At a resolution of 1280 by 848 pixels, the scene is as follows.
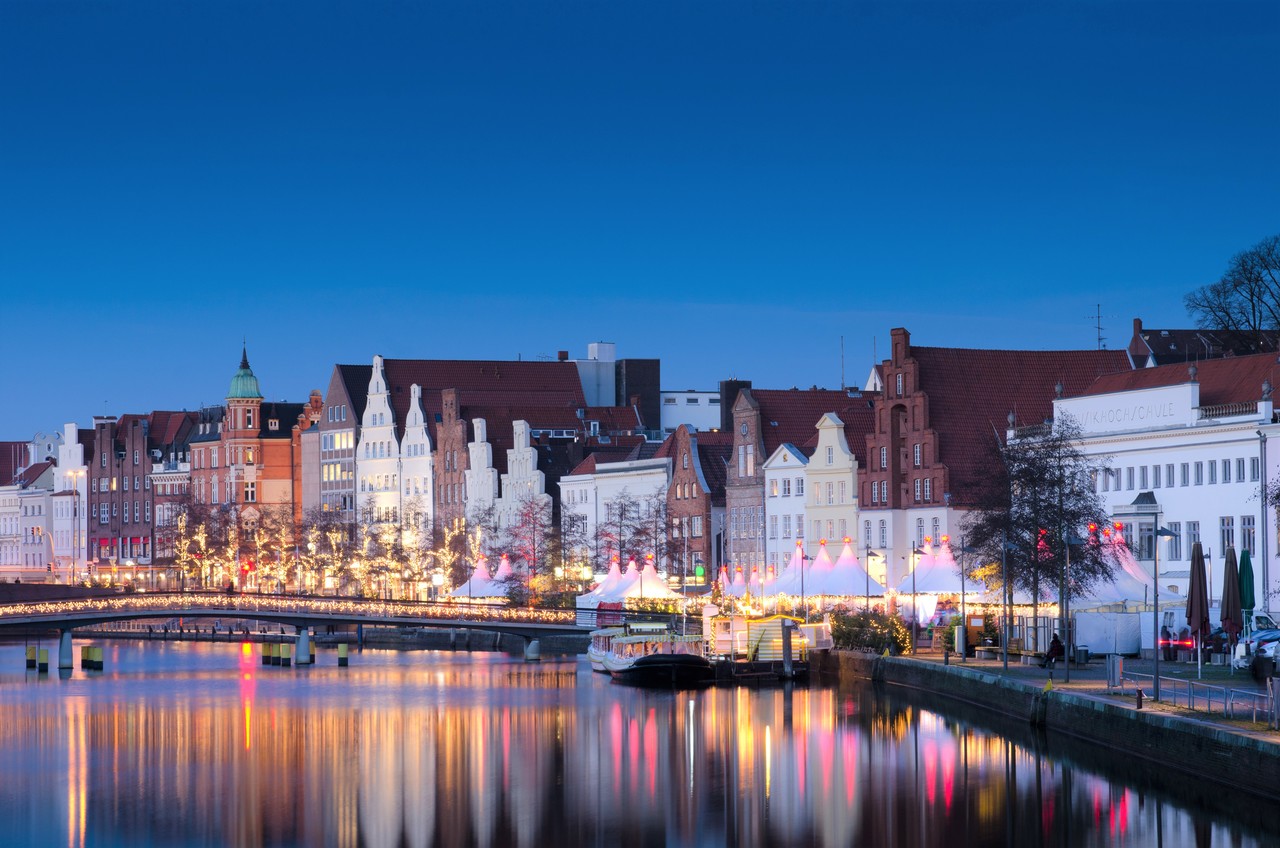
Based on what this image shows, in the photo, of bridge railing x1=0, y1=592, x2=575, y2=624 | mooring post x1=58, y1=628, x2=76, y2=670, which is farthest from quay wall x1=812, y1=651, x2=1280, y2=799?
mooring post x1=58, y1=628, x2=76, y2=670

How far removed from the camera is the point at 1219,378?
83.9m

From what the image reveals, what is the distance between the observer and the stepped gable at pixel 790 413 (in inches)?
4464

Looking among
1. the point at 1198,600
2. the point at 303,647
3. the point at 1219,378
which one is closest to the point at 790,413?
the point at 303,647

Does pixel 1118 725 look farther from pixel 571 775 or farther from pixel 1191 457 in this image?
pixel 1191 457

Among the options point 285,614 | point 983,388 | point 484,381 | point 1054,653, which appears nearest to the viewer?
point 1054,653

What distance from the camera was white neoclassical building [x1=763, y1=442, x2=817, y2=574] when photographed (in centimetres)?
10950

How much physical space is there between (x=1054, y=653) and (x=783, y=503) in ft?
142

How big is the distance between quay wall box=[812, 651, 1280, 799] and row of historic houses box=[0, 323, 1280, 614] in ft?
20.9

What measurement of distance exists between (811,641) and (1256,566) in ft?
52.0

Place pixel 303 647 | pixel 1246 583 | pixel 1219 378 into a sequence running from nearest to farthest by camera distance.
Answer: pixel 1246 583 < pixel 1219 378 < pixel 303 647

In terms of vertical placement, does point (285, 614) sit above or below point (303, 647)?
above

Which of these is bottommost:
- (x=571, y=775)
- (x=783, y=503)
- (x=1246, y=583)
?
(x=571, y=775)

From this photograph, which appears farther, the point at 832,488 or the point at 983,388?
the point at 832,488

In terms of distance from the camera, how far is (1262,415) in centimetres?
7825
